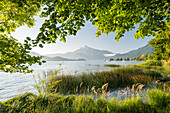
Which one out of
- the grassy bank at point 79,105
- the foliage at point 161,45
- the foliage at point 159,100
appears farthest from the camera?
the foliage at point 161,45

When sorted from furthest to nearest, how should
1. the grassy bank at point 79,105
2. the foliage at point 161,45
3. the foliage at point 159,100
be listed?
the foliage at point 161,45
the foliage at point 159,100
the grassy bank at point 79,105

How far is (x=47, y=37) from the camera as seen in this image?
252cm

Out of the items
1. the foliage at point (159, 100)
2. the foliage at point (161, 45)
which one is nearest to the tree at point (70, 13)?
the foliage at point (159, 100)

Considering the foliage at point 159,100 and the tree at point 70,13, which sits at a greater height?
the tree at point 70,13

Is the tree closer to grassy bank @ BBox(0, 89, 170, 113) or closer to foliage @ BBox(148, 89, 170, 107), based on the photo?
grassy bank @ BBox(0, 89, 170, 113)

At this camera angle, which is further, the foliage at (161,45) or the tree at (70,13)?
the foliage at (161,45)

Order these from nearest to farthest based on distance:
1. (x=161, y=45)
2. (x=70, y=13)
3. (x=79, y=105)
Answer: (x=70, y=13)
(x=79, y=105)
(x=161, y=45)

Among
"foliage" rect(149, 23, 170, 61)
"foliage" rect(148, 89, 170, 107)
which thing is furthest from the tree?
"foliage" rect(149, 23, 170, 61)

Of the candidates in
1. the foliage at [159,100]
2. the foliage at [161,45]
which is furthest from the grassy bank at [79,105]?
the foliage at [161,45]

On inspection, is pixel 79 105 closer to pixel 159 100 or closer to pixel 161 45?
pixel 159 100

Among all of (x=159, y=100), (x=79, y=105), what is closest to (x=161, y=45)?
(x=159, y=100)

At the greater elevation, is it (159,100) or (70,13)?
(70,13)

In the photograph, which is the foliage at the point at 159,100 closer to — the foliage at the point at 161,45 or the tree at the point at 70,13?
the tree at the point at 70,13

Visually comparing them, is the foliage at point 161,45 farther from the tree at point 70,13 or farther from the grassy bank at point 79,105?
the grassy bank at point 79,105
